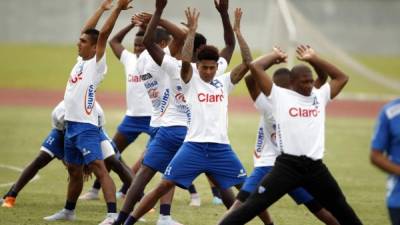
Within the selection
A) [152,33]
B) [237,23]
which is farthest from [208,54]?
[152,33]

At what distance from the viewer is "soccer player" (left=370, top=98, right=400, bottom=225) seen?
8727 millimetres

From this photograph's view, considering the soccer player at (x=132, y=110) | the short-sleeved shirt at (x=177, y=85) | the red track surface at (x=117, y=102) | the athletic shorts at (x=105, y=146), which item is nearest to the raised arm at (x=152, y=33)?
the short-sleeved shirt at (x=177, y=85)

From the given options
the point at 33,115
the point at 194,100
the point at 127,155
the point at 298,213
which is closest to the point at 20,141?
the point at 127,155

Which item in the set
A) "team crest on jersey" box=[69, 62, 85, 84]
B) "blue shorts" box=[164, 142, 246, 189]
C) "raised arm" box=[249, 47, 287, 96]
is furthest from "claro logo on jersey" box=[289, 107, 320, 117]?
"team crest on jersey" box=[69, 62, 85, 84]

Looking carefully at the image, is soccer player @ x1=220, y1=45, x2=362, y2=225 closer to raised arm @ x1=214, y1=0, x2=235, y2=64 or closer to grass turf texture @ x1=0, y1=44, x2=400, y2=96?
raised arm @ x1=214, y1=0, x2=235, y2=64

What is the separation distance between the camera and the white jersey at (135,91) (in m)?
15.3

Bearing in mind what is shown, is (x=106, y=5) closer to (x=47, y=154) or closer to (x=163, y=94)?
(x=163, y=94)

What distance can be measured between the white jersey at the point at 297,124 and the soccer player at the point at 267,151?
20.0 inches

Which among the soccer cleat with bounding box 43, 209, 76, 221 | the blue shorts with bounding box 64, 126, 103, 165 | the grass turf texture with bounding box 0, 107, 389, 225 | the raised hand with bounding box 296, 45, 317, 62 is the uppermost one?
the raised hand with bounding box 296, 45, 317, 62

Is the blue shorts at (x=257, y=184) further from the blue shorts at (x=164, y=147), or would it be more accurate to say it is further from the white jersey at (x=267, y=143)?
the blue shorts at (x=164, y=147)

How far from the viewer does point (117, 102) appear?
119ft

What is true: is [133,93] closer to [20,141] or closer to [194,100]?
[194,100]

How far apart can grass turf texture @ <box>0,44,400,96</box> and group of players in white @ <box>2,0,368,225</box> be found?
25.9m

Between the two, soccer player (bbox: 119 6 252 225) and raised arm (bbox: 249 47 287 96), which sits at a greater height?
raised arm (bbox: 249 47 287 96)
